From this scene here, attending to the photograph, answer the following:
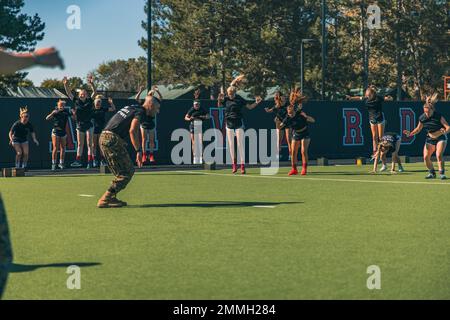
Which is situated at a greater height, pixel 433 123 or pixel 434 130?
pixel 433 123

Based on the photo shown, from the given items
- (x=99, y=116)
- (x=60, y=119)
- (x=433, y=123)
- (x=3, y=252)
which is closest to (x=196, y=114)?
(x=99, y=116)

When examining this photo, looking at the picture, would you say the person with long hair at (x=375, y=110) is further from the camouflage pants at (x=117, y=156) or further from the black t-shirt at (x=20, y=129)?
the camouflage pants at (x=117, y=156)

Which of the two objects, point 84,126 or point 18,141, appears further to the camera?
point 84,126

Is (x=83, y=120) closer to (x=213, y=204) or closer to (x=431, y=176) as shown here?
(x=431, y=176)

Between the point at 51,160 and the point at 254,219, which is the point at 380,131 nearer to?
the point at 51,160

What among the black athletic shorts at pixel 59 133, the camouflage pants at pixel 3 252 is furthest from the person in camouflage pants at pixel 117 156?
the black athletic shorts at pixel 59 133

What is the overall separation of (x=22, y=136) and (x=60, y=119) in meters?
1.29

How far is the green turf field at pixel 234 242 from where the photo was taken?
7312 millimetres

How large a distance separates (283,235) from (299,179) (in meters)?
10.1

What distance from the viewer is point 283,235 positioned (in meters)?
10.5

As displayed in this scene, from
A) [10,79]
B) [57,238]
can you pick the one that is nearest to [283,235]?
[57,238]

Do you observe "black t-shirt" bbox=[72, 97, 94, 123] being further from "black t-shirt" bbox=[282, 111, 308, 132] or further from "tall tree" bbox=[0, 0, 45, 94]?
"tall tree" bbox=[0, 0, 45, 94]

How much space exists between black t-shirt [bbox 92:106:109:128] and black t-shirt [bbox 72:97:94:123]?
0.55 feet

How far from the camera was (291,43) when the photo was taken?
233ft
